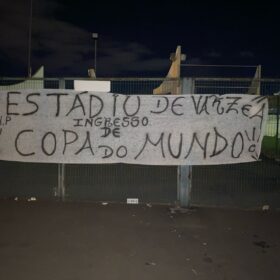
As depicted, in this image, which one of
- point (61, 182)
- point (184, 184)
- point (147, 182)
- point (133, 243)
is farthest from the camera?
point (147, 182)

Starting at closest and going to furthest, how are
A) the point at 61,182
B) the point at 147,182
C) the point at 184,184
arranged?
the point at 184,184
the point at 61,182
the point at 147,182

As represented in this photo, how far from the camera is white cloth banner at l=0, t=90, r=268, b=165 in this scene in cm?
716

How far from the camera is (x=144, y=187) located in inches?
335

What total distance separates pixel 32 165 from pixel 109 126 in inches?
192

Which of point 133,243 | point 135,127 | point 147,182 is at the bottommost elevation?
point 133,243

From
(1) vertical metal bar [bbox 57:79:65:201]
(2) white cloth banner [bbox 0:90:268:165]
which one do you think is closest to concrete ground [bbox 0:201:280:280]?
(1) vertical metal bar [bbox 57:79:65:201]


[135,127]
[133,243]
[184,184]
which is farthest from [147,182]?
[133,243]

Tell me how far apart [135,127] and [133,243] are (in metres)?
2.47

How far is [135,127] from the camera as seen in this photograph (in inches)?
286

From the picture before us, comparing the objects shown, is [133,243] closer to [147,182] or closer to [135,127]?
[135,127]

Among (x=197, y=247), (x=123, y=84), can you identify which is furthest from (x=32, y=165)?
(x=197, y=247)

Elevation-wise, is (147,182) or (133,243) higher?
(147,182)

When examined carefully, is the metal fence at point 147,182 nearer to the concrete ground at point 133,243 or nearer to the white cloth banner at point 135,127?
the white cloth banner at point 135,127

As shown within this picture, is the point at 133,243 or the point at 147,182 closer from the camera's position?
the point at 133,243
